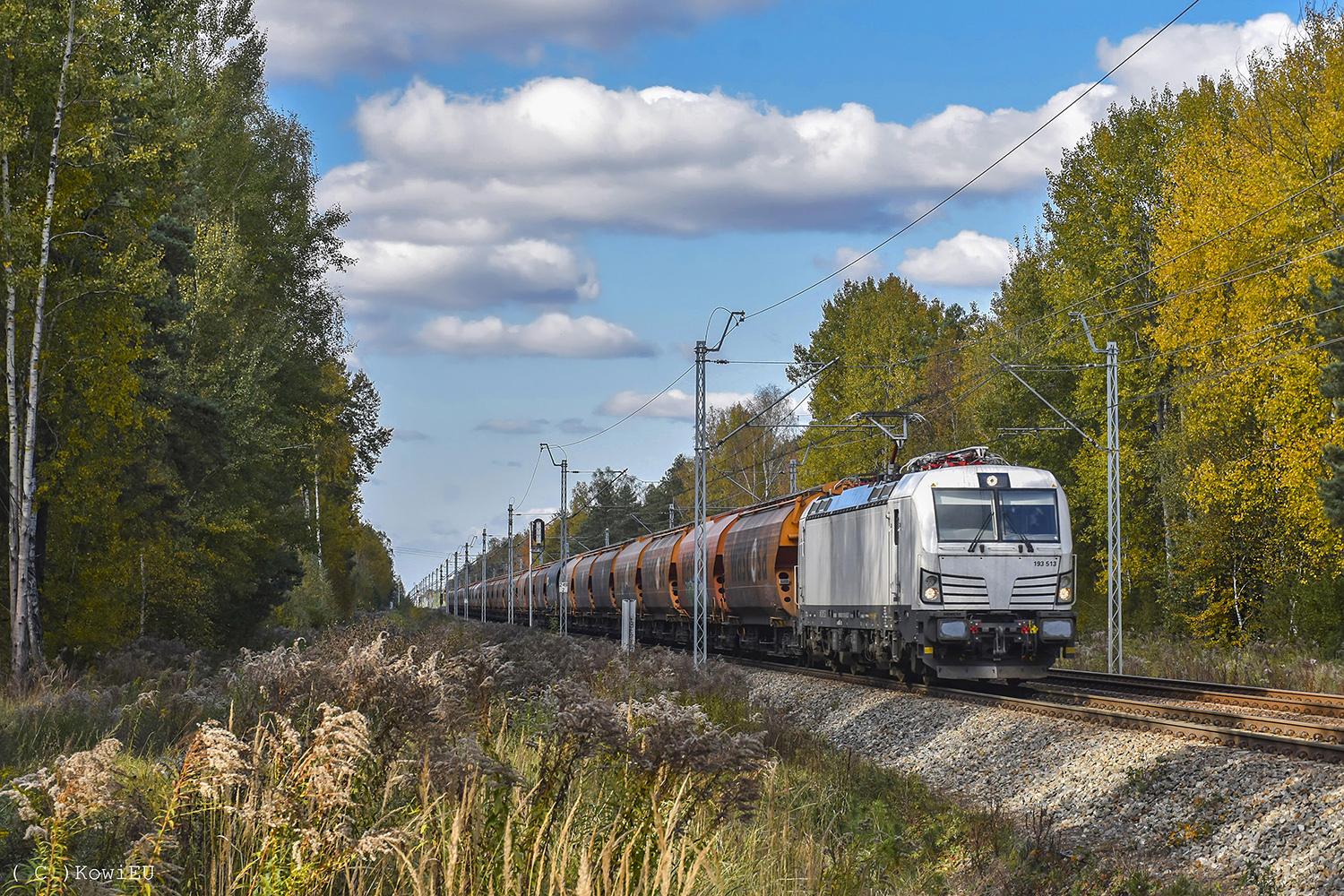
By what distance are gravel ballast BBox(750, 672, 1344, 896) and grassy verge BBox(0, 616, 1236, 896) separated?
0.85m

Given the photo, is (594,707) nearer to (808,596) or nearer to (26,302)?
(26,302)

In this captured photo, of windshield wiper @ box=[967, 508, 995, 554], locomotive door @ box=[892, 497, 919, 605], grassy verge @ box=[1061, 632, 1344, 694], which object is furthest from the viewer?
grassy verge @ box=[1061, 632, 1344, 694]

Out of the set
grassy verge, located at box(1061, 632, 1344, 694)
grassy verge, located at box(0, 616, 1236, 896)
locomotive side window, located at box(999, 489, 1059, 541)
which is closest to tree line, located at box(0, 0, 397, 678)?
grassy verge, located at box(0, 616, 1236, 896)

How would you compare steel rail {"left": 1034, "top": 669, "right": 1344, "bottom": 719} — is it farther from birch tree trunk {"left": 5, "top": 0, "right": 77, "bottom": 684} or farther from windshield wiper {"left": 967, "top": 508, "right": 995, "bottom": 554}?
birch tree trunk {"left": 5, "top": 0, "right": 77, "bottom": 684}

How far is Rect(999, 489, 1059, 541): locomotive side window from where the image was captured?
62.5ft

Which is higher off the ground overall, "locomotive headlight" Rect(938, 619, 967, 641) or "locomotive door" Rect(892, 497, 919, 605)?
"locomotive door" Rect(892, 497, 919, 605)

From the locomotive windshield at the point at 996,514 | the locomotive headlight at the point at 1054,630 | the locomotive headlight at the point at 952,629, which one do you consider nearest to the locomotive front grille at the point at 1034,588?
the locomotive headlight at the point at 1054,630

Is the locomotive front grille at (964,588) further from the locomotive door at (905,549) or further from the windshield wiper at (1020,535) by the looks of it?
the windshield wiper at (1020,535)

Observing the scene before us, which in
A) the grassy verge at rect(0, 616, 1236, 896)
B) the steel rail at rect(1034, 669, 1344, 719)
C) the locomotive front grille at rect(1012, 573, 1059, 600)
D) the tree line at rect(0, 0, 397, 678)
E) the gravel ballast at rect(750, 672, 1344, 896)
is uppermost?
the tree line at rect(0, 0, 397, 678)

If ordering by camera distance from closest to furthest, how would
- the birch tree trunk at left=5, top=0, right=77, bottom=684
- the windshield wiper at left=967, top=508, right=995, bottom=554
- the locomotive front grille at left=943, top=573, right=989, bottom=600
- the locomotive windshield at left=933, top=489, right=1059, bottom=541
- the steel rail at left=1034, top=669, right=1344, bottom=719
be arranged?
1. the steel rail at left=1034, top=669, right=1344, bottom=719
2. the birch tree trunk at left=5, top=0, right=77, bottom=684
3. the locomotive front grille at left=943, top=573, right=989, bottom=600
4. the windshield wiper at left=967, top=508, right=995, bottom=554
5. the locomotive windshield at left=933, top=489, right=1059, bottom=541

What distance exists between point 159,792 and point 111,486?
1706 centimetres

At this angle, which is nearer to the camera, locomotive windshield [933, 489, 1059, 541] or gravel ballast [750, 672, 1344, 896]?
gravel ballast [750, 672, 1344, 896]

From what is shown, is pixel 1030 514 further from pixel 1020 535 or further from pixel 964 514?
pixel 964 514

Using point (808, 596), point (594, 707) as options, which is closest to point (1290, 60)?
point (808, 596)
